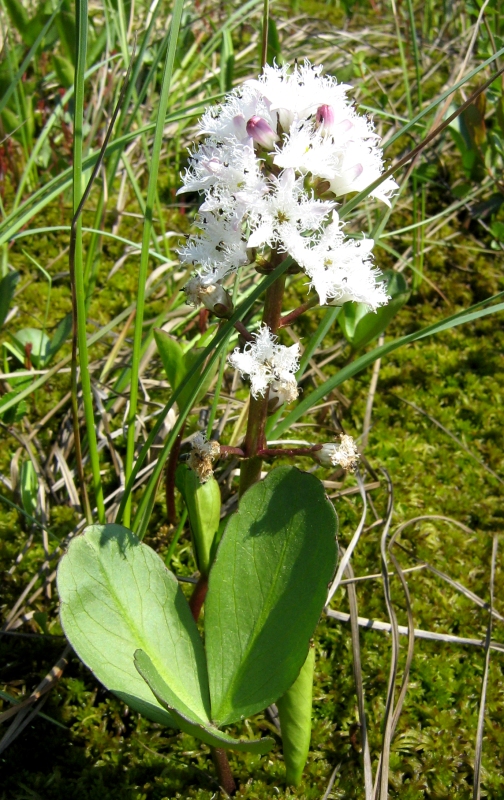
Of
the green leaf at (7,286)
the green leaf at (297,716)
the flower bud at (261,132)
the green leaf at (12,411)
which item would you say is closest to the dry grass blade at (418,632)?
the green leaf at (297,716)

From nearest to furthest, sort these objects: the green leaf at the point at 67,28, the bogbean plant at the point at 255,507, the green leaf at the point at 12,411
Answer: the bogbean plant at the point at 255,507
the green leaf at the point at 12,411
the green leaf at the point at 67,28

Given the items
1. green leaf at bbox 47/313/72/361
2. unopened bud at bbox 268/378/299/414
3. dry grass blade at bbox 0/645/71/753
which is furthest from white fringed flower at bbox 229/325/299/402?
green leaf at bbox 47/313/72/361

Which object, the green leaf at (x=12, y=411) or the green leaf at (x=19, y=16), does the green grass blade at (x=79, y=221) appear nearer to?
the green leaf at (x=12, y=411)

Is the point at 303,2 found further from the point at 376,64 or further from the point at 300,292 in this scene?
the point at 300,292

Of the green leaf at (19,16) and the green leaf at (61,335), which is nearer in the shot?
the green leaf at (61,335)

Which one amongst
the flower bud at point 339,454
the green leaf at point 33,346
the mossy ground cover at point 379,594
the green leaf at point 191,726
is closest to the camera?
the green leaf at point 191,726

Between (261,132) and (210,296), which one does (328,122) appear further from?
(210,296)

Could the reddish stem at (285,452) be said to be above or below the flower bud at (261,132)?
below

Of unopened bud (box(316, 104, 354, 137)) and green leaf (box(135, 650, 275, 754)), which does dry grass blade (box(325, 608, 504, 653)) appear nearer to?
green leaf (box(135, 650, 275, 754))

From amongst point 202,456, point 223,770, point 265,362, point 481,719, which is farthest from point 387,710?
point 265,362
